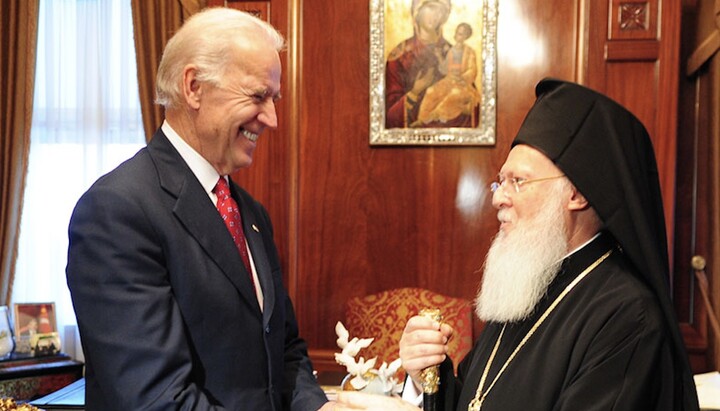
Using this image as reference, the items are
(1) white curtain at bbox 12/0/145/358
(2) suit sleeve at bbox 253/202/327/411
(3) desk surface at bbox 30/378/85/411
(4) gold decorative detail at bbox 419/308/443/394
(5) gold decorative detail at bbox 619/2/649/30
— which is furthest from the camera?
(1) white curtain at bbox 12/0/145/358

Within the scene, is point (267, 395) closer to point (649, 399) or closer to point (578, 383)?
point (578, 383)

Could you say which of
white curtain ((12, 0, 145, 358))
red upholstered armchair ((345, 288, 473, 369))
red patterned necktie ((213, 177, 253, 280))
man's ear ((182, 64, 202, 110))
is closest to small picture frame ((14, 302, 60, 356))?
white curtain ((12, 0, 145, 358))

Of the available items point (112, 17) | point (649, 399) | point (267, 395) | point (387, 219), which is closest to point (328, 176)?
point (387, 219)

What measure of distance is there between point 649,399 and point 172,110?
4.93 feet

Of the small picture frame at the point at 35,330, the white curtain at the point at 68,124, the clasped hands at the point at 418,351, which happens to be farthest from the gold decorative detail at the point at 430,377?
the white curtain at the point at 68,124

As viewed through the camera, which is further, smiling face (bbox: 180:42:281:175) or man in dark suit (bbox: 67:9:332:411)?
smiling face (bbox: 180:42:281:175)

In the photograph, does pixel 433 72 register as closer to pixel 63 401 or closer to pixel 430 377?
pixel 430 377

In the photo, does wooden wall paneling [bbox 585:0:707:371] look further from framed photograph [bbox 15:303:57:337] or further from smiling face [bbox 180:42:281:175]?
framed photograph [bbox 15:303:57:337]

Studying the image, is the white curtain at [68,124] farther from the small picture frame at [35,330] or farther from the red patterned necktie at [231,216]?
the red patterned necktie at [231,216]

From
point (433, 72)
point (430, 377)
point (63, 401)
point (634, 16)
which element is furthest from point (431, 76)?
point (63, 401)

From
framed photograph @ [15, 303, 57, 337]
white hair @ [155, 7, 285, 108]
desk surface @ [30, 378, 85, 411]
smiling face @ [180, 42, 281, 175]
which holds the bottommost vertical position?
desk surface @ [30, 378, 85, 411]

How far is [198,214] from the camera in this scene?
1959mm

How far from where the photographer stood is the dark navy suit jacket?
175 cm

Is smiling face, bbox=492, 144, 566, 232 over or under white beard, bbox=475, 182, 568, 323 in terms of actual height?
over
